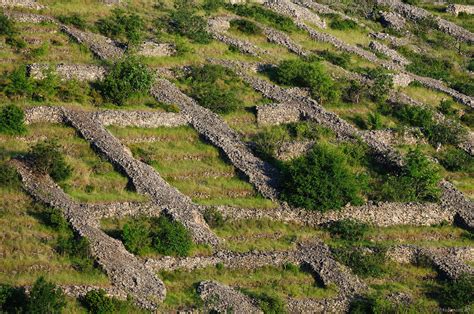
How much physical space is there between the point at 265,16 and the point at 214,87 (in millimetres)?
18563

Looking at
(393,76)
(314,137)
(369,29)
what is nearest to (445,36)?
(369,29)

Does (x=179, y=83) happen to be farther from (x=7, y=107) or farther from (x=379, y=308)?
(x=379, y=308)

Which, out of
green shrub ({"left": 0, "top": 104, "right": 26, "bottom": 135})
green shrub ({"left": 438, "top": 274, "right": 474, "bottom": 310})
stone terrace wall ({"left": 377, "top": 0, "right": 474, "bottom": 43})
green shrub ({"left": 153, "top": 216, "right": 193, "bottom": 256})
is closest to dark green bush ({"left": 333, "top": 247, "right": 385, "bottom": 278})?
green shrub ({"left": 438, "top": 274, "right": 474, "bottom": 310})

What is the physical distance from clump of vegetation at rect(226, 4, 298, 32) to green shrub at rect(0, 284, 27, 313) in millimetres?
45370

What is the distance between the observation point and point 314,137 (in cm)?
5728

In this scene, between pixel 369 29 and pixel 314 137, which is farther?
pixel 369 29

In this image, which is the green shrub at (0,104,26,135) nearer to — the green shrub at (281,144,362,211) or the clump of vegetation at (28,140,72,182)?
the clump of vegetation at (28,140,72,182)

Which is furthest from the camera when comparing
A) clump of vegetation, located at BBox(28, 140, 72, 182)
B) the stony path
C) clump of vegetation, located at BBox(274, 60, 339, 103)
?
clump of vegetation, located at BBox(274, 60, 339, 103)

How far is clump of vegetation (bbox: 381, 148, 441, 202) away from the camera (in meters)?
51.4

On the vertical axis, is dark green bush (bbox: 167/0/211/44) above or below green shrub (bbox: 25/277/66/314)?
above

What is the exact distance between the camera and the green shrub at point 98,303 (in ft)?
120

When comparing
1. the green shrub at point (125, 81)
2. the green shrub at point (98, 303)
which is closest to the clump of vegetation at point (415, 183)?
the green shrub at point (125, 81)

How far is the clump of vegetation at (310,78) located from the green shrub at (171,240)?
23.3 meters

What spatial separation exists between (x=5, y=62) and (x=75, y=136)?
10.9m
